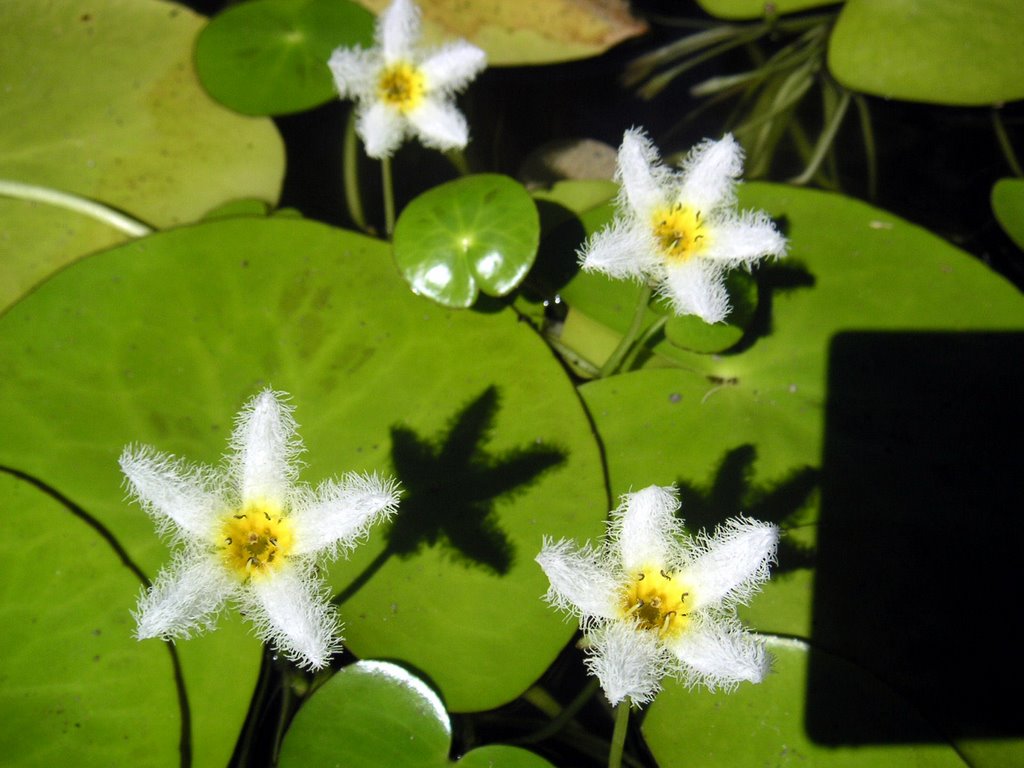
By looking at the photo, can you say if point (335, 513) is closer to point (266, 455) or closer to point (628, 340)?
point (266, 455)

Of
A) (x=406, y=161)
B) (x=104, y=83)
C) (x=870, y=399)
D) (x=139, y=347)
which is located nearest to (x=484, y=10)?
(x=406, y=161)

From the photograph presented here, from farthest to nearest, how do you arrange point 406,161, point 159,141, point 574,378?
point 406,161, point 159,141, point 574,378

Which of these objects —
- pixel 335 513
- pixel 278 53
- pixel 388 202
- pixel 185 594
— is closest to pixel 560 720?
pixel 335 513

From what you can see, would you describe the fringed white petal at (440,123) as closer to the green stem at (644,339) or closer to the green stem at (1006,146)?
the green stem at (644,339)

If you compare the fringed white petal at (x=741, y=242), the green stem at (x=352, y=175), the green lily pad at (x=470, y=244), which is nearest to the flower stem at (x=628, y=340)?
the fringed white petal at (x=741, y=242)

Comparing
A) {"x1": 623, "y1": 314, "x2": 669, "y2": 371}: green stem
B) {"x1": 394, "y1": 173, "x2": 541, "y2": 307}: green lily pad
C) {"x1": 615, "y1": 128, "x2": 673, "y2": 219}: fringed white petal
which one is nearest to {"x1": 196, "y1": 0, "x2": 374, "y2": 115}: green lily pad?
{"x1": 394, "y1": 173, "x2": 541, "y2": 307}: green lily pad

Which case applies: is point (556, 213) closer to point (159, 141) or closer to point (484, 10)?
point (484, 10)
